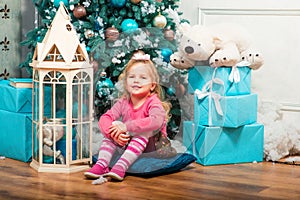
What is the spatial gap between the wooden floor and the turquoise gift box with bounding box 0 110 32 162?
3.8 inches

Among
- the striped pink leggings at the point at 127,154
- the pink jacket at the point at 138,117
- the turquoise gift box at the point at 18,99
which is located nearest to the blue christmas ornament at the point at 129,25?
the pink jacket at the point at 138,117

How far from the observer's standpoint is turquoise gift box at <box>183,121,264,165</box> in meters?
3.36

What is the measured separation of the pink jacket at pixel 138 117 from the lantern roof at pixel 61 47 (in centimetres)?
27

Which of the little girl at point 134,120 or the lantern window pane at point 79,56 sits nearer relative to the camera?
the little girl at point 134,120

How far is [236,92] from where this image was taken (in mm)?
3451

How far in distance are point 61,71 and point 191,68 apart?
682 millimetres

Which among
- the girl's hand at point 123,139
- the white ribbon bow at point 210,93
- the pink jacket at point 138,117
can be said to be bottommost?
the girl's hand at point 123,139

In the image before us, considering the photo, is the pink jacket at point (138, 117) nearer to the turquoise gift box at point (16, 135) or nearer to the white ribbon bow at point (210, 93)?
Answer: the white ribbon bow at point (210, 93)

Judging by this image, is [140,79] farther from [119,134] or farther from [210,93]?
[210,93]

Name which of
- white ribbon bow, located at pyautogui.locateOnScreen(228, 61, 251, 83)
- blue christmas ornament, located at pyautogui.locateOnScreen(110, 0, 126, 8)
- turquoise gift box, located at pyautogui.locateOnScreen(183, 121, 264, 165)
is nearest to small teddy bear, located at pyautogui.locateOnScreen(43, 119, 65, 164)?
turquoise gift box, located at pyautogui.locateOnScreen(183, 121, 264, 165)

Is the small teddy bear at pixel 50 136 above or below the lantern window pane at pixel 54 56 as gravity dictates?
below

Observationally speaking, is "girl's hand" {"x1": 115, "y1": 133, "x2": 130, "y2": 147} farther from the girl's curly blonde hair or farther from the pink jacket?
the girl's curly blonde hair

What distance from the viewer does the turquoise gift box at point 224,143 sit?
3359mm

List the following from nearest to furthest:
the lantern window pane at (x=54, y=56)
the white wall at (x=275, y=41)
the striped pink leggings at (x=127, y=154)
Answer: the striped pink leggings at (x=127, y=154) < the lantern window pane at (x=54, y=56) < the white wall at (x=275, y=41)
